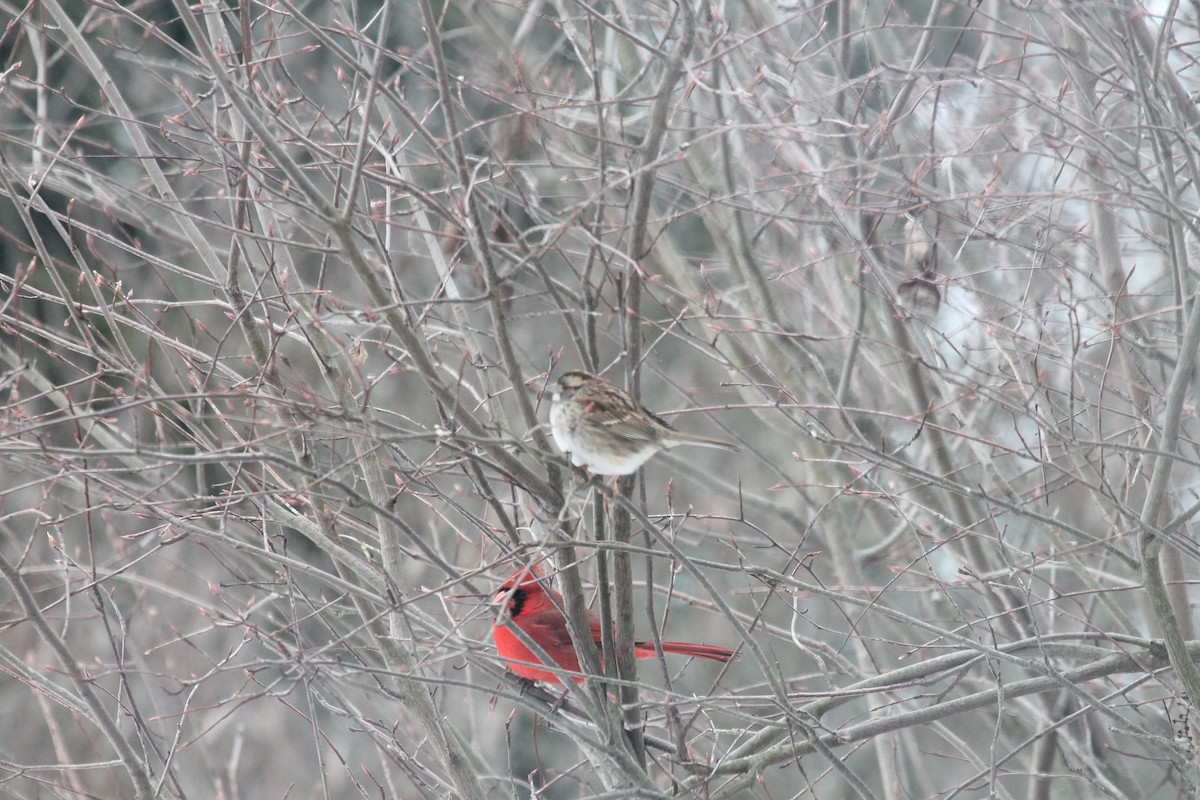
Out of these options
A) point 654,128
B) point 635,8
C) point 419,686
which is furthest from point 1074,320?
point 635,8

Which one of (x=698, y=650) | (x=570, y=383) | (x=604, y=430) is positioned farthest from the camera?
(x=698, y=650)

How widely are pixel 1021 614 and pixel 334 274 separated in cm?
869

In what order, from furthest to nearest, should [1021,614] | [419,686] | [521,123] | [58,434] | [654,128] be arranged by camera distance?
1. [58,434]
2. [521,123]
3. [1021,614]
4. [419,686]
5. [654,128]

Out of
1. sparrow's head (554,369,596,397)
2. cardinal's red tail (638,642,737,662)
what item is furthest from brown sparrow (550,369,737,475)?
cardinal's red tail (638,642,737,662)

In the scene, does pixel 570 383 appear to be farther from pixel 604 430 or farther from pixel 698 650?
pixel 698 650

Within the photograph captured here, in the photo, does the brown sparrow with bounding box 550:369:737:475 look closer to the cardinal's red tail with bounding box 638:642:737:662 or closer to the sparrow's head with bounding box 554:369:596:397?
the sparrow's head with bounding box 554:369:596:397

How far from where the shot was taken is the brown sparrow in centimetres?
382

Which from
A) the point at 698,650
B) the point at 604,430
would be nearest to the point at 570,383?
the point at 604,430

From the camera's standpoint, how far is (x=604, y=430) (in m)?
3.85

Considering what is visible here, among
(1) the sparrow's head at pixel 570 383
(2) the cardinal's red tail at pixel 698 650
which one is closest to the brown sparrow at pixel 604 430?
(1) the sparrow's head at pixel 570 383

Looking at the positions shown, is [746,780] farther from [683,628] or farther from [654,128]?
[683,628]

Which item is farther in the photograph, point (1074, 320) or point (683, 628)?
point (683, 628)

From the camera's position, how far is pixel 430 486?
3652mm

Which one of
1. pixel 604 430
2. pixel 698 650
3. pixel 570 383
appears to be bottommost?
pixel 698 650
